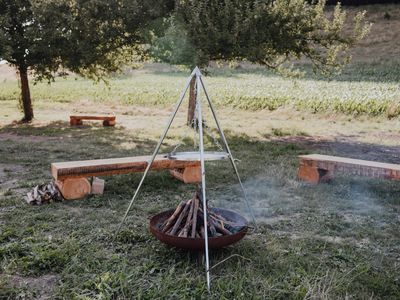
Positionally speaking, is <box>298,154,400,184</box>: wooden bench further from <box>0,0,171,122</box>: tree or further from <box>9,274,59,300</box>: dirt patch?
<box>0,0,171,122</box>: tree

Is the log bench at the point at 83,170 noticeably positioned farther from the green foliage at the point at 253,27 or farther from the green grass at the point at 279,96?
the green grass at the point at 279,96

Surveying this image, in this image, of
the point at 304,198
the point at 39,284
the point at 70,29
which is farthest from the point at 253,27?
the point at 39,284

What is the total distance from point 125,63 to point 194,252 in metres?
12.6

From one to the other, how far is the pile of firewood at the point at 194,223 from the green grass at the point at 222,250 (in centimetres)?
25

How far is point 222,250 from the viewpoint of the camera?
467 cm

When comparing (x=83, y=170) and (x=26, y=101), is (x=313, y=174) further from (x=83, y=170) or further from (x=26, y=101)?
(x=26, y=101)

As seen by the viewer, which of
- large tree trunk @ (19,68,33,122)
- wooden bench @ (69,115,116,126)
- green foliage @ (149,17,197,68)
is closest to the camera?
green foliage @ (149,17,197,68)

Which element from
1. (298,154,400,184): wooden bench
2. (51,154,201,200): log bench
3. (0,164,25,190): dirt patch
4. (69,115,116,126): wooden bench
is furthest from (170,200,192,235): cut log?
(69,115,116,126): wooden bench

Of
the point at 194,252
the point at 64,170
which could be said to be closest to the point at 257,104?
the point at 64,170

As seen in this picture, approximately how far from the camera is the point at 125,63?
53.0ft

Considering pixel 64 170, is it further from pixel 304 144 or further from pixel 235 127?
pixel 235 127

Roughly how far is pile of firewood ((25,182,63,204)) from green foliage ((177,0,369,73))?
6.50m

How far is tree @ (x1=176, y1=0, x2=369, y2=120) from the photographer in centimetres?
1161

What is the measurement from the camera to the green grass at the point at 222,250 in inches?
149
